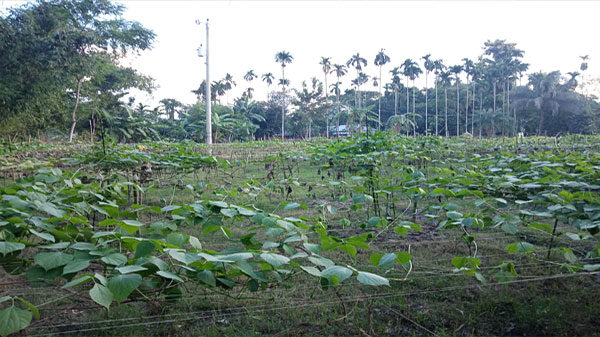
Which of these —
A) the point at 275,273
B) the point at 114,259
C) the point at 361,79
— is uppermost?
the point at 361,79

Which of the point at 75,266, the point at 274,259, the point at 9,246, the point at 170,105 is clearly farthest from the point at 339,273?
the point at 170,105

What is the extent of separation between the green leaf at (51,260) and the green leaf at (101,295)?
211mm

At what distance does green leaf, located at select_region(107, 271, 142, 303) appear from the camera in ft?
3.24

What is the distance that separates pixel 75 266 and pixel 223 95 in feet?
151

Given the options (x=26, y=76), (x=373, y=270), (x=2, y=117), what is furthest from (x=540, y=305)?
(x=2, y=117)

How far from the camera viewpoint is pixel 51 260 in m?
1.12

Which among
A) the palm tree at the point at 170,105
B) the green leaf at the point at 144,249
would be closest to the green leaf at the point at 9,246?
the green leaf at the point at 144,249

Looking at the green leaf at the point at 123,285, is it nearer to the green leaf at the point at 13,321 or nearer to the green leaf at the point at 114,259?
the green leaf at the point at 114,259

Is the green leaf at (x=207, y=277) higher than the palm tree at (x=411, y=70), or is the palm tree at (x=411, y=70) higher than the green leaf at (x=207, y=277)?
the palm tree at (x=411, y=70)

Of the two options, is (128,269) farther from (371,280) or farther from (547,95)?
(547,95)

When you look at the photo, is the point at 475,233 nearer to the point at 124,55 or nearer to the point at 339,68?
the point at 124,55

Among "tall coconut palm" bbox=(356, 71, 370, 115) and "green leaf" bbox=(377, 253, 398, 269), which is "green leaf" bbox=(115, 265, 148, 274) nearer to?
"green leaf" bbox=(377, 253, 398, 269)

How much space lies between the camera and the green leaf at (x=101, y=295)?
0.94 m

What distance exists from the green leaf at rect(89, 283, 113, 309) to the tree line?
117 inches
